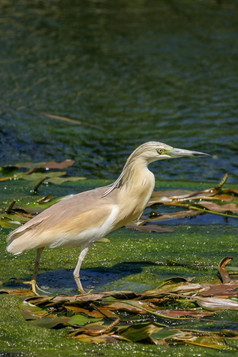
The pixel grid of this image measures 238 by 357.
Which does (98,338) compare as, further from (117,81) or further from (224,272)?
(117,81)

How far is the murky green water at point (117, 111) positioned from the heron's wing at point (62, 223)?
0.34m

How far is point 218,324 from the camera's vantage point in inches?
143

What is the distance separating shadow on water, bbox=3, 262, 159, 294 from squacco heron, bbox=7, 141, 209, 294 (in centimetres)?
16

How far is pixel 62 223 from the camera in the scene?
4.14m

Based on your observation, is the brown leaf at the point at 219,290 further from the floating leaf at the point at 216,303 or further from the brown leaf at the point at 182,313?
the brown leaf at the point at 182,313

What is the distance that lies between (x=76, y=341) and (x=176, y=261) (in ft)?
4.54

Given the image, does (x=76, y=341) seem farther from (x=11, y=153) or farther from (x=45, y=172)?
(x=11, y=153)

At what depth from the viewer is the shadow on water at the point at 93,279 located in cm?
423

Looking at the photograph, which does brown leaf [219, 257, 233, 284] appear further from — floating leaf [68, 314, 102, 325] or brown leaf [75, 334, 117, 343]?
brown leaf [75, 334, 117, 343]

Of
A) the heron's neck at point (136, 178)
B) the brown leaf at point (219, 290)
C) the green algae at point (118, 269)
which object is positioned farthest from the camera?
the heron's neck at point (136, 178)

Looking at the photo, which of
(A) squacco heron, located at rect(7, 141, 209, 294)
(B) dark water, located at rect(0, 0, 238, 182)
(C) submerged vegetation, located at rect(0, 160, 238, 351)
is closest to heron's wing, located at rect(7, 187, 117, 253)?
(A) squacco heron, located at rect(7, 141, 209, 294)

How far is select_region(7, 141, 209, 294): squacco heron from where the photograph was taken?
13.5 feet

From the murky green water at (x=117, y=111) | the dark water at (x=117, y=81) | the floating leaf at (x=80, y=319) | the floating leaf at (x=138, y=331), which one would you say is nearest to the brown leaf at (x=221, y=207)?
the murky green water at (x=117, y=111)

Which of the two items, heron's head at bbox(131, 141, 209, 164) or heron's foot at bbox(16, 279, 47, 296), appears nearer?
heron's foot at bbox(16, 279, 47, 296)
